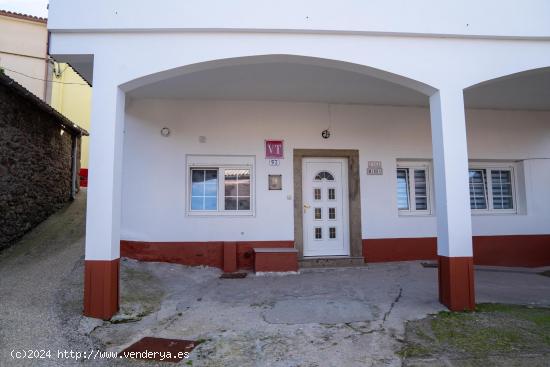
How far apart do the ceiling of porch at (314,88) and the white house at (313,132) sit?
0.05 metres

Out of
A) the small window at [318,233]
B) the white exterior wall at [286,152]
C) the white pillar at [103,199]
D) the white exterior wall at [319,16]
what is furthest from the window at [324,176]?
the white pillar at [103,199]

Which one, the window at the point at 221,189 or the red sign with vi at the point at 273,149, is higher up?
the red sign with vi at the point at 273,149

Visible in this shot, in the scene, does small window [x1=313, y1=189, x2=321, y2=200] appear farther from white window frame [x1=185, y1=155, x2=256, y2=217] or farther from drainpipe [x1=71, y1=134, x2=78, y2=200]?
drainpipe [x1=71, y1=134, x2=78, y2=200]

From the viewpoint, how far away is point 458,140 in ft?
15.5

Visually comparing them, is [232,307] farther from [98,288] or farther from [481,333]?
[481,333]

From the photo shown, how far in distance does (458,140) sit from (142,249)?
546cm

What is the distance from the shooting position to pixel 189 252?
7.05 metres

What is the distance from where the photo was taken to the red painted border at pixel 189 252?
6953 millimetres

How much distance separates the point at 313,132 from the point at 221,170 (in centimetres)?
195

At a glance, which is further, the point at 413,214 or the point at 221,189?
the point at 413,214

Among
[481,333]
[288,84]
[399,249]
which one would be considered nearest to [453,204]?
[481,333]

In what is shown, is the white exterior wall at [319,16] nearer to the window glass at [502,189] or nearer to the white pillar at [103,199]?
the white pillar at [103,199]

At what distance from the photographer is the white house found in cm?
456

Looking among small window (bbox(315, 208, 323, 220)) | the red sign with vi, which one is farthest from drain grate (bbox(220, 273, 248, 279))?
the red sign with vi
